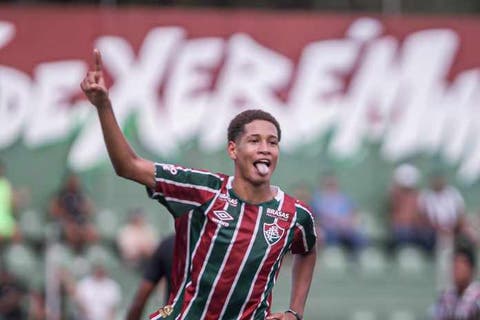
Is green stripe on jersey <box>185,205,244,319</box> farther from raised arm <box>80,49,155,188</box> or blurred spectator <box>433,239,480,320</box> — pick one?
blurred spectator <box>433,239,480,320</box>

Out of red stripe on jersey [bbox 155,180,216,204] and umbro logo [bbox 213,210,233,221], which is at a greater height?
red stripe on jersey [bbox 155,180,216,204]

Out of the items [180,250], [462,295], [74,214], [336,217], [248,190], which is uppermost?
[336,217]

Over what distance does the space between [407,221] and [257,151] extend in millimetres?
13261

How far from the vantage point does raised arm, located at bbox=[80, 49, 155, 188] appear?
640 cm

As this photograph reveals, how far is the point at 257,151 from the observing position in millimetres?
7012

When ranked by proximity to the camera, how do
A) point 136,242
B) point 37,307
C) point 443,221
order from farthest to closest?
point 443,221 → point 136,242 → point 37,307

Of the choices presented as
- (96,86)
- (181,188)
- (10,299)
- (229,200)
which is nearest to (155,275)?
(229,200)

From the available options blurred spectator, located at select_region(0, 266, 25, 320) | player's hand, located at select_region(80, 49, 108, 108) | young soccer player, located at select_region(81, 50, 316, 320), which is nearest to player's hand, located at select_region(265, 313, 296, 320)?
young soccer player, located at select_region(81, 50, 316, 320)


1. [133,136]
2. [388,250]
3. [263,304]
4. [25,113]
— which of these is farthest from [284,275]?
[263,304]

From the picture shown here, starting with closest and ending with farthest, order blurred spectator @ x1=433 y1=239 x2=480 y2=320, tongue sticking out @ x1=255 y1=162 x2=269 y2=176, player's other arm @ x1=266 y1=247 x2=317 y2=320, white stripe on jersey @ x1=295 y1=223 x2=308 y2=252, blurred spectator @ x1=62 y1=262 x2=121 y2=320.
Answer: tongue sticking out @ x1=255 y1=162 x2=269 y2=176 < white stripe on jersey @ x1=295 y1=223 x2=308 y2=252 < player's other arm @ x1=266 y1=247 x2=317 y2=320 < blurred spectator @ x1=433 y1=239 x2=480 y2=320 < blurred spectator @ x1=62 y1=262 x2=121 y2=320

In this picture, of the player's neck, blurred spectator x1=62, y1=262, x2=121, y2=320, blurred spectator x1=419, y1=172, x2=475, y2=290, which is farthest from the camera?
blurred spectator x1=419, y1=172, x2=475, y2=290

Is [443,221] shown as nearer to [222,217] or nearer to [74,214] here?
[74,214]

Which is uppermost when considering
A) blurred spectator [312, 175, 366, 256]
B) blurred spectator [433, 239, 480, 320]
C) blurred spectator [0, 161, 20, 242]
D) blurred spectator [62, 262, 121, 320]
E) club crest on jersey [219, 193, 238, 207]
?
blurred spectator [312, 175, 366, 256]

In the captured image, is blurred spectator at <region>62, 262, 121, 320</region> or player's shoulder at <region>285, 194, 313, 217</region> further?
blurred spectator at <region>62, 262, 121, 320</region>
